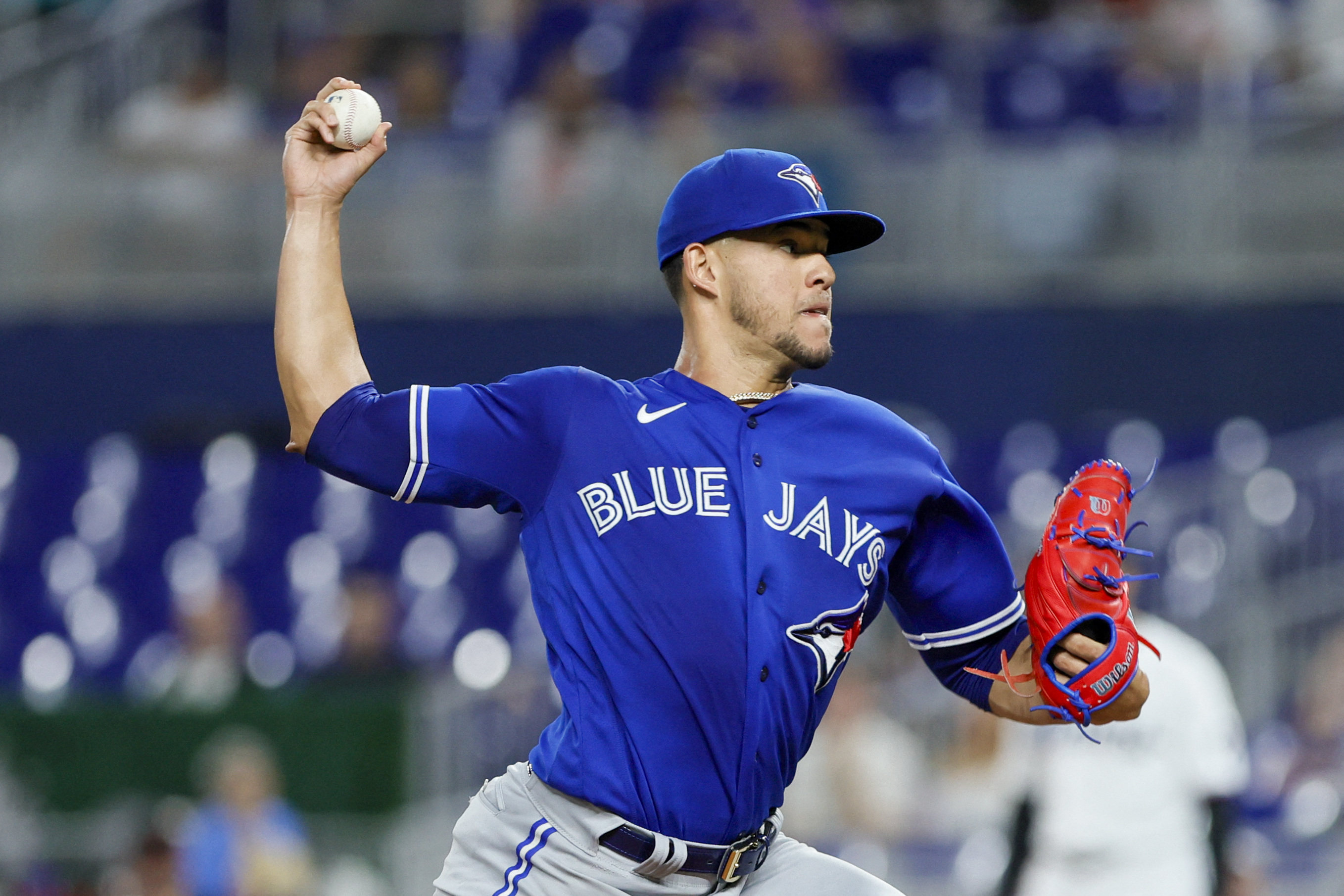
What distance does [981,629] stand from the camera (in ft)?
12.1

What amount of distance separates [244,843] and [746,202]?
5.41 metres

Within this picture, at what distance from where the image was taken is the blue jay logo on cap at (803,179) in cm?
351

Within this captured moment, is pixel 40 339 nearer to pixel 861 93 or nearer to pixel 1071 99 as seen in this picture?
pixel 861 93

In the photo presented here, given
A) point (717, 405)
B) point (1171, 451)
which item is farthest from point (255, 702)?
point (717, 405)

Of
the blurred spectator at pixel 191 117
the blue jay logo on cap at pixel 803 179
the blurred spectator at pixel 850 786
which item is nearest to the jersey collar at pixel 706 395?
the blue jay logo on cap at pixel 803 179

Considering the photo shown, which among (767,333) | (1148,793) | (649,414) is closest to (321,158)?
(649,414)

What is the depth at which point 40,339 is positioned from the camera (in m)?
12.4

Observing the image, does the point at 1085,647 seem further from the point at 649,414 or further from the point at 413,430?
the point at 413,430

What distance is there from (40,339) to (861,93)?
555 cm

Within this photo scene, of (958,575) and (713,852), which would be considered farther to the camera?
(958,575)

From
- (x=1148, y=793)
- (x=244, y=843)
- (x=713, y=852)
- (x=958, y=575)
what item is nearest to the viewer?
(x=713, y=852)

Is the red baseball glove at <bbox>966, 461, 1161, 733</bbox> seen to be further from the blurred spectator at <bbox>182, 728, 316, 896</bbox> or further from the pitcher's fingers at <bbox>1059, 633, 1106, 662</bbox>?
the blurred spectator at <bbox>182, 728, 316, 896</bbox>

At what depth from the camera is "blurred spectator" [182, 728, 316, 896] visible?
313 inches

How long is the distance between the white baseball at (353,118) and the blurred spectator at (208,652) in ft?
20.1
